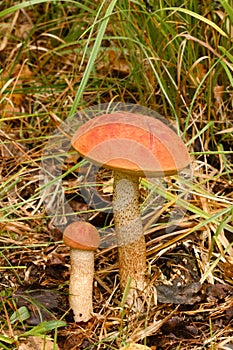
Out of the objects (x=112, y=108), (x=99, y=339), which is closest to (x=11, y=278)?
(x=99, y=339)

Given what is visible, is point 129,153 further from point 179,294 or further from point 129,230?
point 179,294

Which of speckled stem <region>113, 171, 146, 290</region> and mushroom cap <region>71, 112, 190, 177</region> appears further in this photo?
speckled stem <region>113, 171, 146, 290</region>

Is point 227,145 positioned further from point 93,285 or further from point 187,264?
point 93,285

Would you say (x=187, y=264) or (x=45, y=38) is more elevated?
(x=45, y=38)

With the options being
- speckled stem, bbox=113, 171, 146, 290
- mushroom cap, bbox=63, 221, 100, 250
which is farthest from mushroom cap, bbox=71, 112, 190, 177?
mushroom cap, bbox=63, 221, 100, 250

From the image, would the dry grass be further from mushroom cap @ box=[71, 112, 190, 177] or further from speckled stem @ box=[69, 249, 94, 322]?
mushroom cap @ box=[71, 112, 190, 177]

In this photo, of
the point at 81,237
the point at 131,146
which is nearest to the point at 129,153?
the point at 131,146

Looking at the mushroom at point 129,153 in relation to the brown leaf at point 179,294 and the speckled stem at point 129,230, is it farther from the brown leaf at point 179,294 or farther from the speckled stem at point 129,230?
the brown leaf at point 179,294
